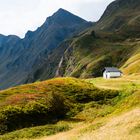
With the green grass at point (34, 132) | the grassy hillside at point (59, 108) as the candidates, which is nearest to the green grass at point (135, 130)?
the grassy hillside at point (59, 108)

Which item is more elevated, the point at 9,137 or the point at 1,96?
the point at 1,96

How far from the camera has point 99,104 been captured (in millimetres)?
80000

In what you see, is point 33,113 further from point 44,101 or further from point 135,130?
point 135,130

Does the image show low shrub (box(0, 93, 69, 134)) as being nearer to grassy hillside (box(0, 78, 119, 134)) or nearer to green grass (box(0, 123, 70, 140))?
grassy hillside (box(0, 78, 119, 134))

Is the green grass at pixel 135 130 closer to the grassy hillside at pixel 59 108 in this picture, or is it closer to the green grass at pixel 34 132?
the grassy hillside at pixel 59 108

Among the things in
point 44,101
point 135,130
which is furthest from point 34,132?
point 135,130

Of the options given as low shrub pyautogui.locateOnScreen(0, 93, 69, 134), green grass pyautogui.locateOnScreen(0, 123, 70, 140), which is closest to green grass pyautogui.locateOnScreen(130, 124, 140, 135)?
green grass pyautogui.locateOnScreen(0, 123, 70, 140)

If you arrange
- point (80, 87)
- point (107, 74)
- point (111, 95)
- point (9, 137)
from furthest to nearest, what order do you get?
point (107, 74) < point (80, 87) < point (111, 95) < point (9, 137)

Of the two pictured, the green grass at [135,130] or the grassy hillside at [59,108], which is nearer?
the green grass at [135,130]

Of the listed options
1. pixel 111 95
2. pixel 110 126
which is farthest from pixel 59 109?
pixel 110 126

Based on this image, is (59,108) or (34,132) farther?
(59,108)

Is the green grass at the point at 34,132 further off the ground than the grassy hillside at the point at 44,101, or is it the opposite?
the grassy hillside at the point at 44,101

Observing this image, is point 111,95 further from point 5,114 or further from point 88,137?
point 88,137

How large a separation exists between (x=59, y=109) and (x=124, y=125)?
28390 millimetres
